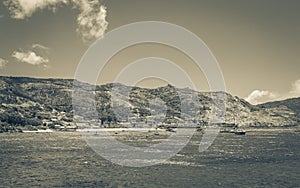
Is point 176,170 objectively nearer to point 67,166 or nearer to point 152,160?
point 152,160

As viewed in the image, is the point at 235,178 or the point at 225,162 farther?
the point at 225,162

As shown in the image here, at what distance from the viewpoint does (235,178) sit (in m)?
104

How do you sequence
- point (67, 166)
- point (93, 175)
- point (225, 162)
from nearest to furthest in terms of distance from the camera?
point (93, 175)
point (67, 166)
point (225, 162)

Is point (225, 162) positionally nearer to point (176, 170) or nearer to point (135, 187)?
point (176, 170)

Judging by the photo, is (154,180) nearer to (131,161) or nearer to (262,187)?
(262,187)

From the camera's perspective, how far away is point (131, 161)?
141m

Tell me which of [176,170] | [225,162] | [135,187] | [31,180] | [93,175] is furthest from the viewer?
[225,162]

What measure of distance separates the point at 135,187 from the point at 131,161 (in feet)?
167

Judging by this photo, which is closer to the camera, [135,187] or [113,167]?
[135,187]

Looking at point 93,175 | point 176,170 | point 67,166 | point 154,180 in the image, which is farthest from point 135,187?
point 67,166

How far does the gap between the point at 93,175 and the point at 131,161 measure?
34.2 metres

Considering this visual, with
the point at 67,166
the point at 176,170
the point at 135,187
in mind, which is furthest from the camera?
the point at 67,166

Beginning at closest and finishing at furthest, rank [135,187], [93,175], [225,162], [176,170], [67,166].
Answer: [135,187], [93,175], [176,170], [67,166], [225,162]

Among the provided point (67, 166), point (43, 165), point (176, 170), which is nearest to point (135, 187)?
point (176, 170)
